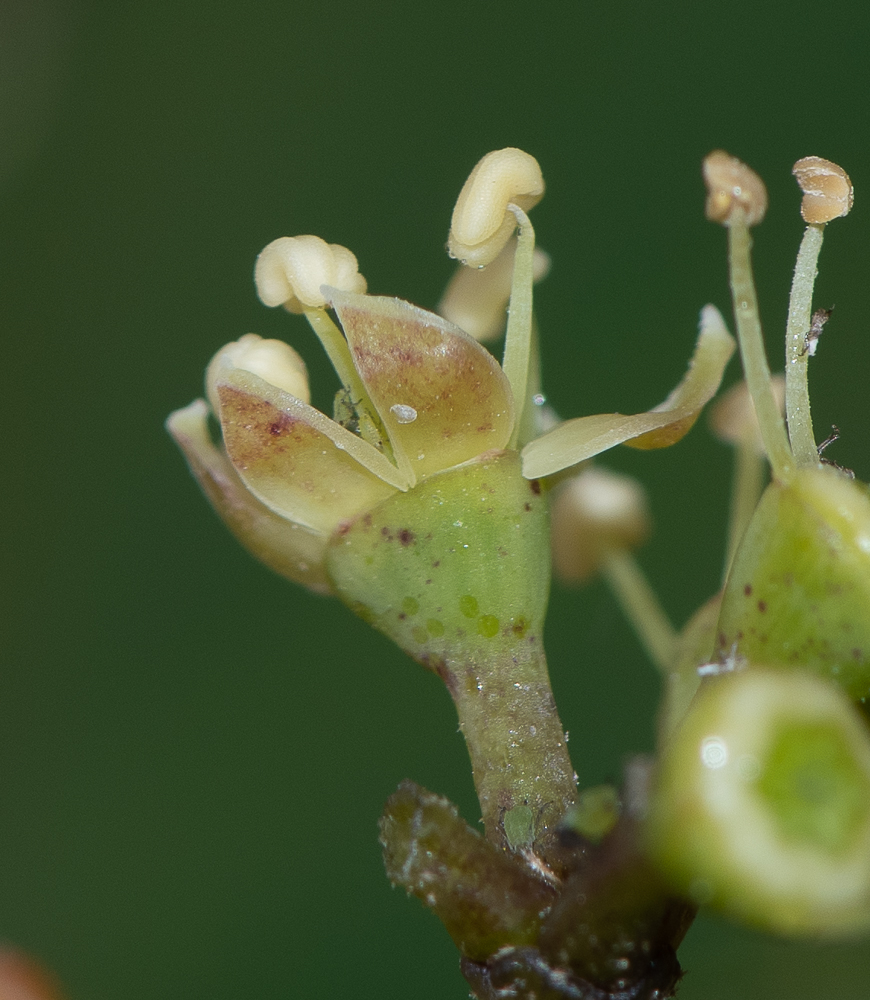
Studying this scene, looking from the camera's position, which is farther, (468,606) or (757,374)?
(468,606)

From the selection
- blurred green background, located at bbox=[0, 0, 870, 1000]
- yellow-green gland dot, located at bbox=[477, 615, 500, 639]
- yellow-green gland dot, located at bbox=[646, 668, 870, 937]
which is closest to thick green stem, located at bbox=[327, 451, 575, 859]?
yellow-green gland dot, located at bbox=[477, 615, 500, 639]

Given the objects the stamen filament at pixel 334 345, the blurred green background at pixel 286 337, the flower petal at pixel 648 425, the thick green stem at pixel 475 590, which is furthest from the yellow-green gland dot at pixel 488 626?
the blurred green background at pixel 286 337

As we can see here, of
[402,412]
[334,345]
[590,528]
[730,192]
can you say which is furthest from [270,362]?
[590,528]

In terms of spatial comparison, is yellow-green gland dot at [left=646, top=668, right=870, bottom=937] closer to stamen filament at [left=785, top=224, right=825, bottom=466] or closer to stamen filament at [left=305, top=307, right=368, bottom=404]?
stamen filament at [left=785, top=224, right=825, bottom=466]

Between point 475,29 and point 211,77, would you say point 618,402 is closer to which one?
point 475,29

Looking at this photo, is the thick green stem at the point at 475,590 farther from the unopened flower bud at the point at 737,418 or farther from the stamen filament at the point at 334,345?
the unopened flower bud at the point at 737,418

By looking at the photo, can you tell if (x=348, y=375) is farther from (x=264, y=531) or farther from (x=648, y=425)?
(x=648, y=425)
